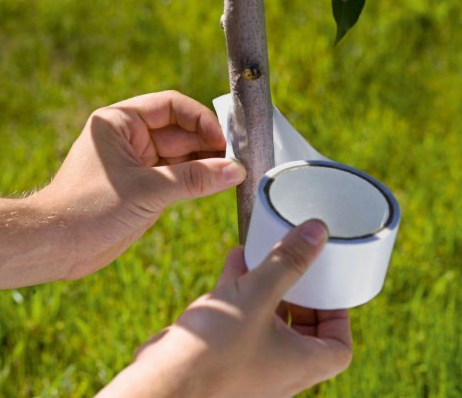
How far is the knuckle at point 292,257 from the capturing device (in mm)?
935

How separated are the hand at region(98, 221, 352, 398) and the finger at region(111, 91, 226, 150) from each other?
19.6 inches

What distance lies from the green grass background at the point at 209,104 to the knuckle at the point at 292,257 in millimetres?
837

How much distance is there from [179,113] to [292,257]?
2.00 ft

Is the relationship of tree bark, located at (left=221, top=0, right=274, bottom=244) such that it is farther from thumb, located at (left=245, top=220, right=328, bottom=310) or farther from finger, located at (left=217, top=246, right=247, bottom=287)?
thumb, located at (left=245, top=220, right=328, bottom=310)

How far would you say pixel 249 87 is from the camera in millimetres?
1152

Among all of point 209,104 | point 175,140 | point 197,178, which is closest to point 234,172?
point 197,178

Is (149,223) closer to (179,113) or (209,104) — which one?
(179,113)

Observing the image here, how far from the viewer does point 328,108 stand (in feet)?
8.23

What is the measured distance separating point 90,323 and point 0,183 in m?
0.60

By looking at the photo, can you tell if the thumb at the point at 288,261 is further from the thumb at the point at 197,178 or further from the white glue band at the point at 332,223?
the thumb at the point at 197,178

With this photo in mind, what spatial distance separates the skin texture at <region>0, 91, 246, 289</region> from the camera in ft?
4.34

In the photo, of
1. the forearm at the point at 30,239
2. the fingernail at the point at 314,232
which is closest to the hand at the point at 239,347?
the fingernail at the point at 314,232

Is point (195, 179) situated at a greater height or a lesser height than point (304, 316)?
greater

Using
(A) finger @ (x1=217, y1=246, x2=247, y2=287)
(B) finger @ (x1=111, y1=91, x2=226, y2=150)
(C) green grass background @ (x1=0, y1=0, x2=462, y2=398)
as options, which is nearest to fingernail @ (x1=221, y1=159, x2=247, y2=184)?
(A) finger @ (x1=217, y1=246, x2=247, y2=287)
